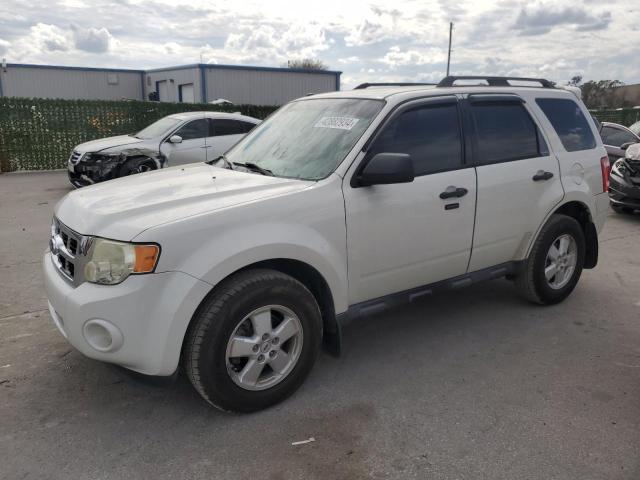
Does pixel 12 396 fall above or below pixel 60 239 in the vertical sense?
below

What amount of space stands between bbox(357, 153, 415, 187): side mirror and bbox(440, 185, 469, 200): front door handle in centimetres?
54

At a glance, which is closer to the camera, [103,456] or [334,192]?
[103,456]

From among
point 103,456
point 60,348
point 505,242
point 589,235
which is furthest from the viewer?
point 589,235

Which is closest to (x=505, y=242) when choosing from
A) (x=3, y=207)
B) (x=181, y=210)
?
(x=181, y=210)

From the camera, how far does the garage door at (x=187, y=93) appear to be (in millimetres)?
29358

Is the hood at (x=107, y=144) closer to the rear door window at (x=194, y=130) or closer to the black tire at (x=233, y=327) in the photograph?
the rear door window at (x=194, y=130)

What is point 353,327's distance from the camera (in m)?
4.43

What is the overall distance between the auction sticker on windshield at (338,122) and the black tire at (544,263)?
1966 millimetres

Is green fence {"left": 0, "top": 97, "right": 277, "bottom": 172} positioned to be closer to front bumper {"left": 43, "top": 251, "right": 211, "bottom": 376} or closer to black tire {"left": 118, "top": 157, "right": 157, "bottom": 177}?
black tire {"left": 118, "top": 157, "right": 157, "bottom": 177}

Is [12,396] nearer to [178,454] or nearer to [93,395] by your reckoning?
[93,395]

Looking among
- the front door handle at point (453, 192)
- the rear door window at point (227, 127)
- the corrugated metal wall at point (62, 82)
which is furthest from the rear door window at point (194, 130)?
the corrugated metal wall at point (62, 82)

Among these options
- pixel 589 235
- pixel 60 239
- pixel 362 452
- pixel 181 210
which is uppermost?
pixel 181 210

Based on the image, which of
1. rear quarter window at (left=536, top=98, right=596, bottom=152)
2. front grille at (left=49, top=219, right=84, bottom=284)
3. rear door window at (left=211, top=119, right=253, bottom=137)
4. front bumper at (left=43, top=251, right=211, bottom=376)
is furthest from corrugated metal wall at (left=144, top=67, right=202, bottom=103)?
front bumper at (left=43, top=251, right=211, bottom=376)

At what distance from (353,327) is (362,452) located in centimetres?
169
